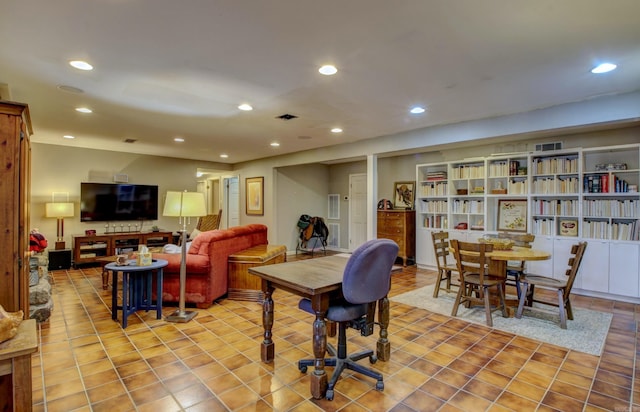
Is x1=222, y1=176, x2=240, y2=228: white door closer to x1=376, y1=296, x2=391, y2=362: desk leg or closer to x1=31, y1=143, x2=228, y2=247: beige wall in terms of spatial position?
x1=31, y1=143, x2=228, y2=247: beige wall

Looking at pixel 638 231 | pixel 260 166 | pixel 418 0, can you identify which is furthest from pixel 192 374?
pixel 260 166

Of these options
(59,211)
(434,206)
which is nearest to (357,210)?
(434,206)

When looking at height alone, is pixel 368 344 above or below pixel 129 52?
below

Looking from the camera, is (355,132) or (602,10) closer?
(602,10)

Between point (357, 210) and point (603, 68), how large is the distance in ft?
18.6

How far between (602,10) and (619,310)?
358 centimetres

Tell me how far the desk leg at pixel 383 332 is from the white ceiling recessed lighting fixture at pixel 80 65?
310cm

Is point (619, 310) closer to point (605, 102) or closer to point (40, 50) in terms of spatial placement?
point (605, 102)

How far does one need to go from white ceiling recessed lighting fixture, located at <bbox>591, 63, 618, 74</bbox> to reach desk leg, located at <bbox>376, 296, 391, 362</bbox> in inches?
106

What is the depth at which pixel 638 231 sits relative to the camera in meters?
4.25

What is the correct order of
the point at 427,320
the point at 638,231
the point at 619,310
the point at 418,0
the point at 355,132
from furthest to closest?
the point at 355,132 < the point at 638,231 < the point at 619,310 < the point at 427,320 < the point at 418,0

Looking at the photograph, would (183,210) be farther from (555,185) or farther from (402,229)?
(555,185)

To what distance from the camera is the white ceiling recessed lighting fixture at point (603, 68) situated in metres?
2.84

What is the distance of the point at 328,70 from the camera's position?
291cm
